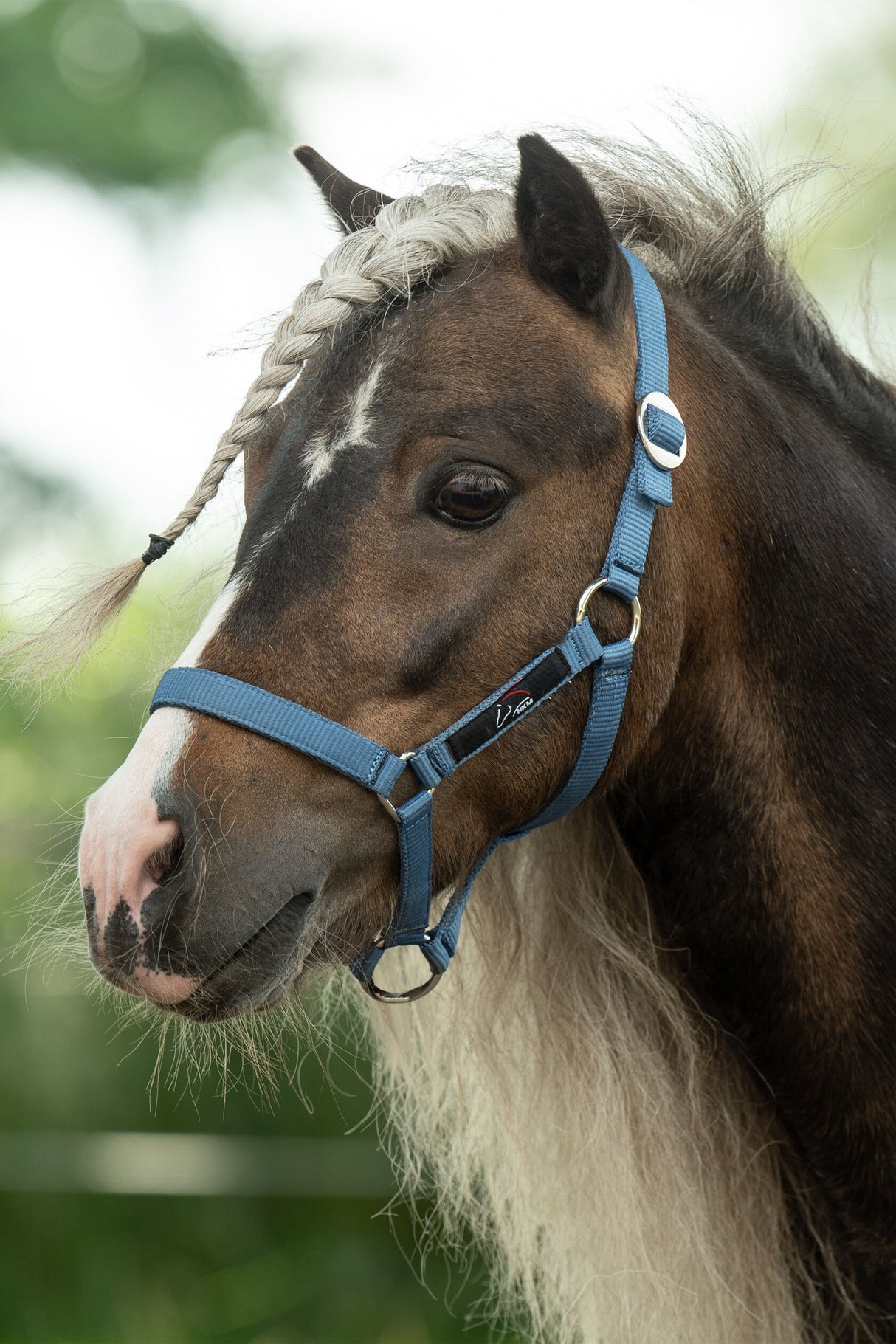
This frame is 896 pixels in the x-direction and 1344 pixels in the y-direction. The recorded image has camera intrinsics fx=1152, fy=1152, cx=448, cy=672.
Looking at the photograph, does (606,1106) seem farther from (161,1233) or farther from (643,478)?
(161,1233)

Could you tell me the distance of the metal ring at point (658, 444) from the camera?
1753mm

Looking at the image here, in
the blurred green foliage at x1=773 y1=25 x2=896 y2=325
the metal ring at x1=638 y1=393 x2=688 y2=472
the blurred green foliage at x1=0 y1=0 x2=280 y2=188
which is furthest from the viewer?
the blurred green foliage at x1=773 y1=25 x2=896 y2=325

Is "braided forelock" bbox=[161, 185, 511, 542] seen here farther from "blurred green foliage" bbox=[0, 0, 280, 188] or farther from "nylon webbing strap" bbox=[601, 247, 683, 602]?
"blurred green foliage" bbox=[0, 0, 280, 188]

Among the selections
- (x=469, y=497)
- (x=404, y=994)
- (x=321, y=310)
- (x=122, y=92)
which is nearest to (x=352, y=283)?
(x=321, y=310)

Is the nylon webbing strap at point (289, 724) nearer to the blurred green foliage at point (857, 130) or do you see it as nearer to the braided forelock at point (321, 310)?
the braided forelock at point (321, 310)

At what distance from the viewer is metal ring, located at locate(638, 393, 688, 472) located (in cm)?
175

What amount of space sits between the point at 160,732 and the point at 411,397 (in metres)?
0.61

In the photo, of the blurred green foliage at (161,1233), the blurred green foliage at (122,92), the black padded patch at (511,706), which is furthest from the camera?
the blurred green foliage at (122,92)

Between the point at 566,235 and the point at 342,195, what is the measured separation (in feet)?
2.21

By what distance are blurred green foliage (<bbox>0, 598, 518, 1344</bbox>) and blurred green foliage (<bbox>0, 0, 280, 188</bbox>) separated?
3.28 meters

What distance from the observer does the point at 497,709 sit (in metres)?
1.66

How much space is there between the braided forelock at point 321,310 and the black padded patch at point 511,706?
1.90 ft

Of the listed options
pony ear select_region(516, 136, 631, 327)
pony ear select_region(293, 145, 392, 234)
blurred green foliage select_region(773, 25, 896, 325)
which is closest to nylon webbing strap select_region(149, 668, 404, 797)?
pony ear select_region(516, 136, 631, 327)

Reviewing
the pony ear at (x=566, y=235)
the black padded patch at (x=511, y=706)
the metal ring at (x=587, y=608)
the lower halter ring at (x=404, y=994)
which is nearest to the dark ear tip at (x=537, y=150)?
the pony ear at (x=566, y=235)
